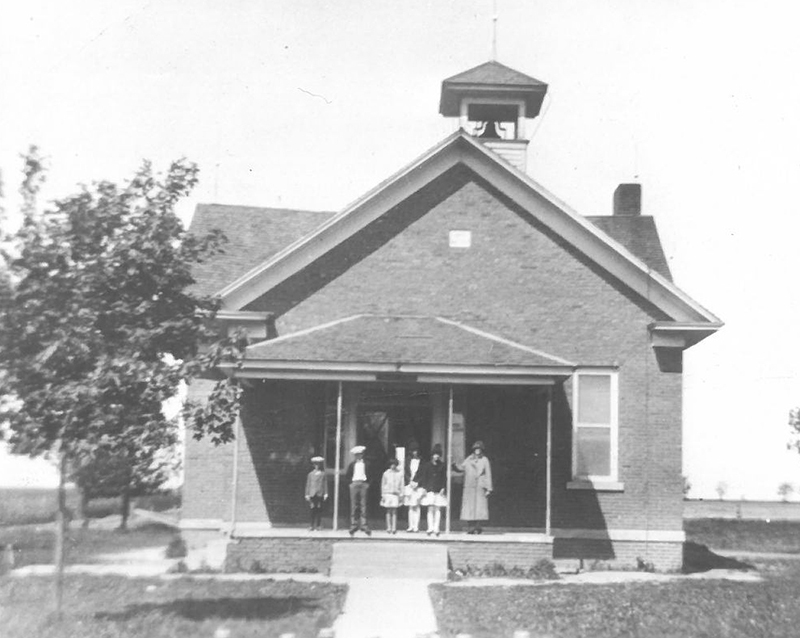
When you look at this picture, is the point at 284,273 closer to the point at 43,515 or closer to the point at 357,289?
the point at 357,289

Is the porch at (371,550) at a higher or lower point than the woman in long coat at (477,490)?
lower

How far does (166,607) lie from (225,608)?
78 centimetres

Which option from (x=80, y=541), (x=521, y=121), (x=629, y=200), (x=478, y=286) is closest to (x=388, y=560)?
(x=478, y=286)

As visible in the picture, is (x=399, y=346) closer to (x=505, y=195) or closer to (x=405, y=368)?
(x=405, y=368)

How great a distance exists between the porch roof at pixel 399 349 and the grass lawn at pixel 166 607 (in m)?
3.89

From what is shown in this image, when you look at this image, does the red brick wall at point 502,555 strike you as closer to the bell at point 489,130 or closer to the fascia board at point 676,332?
the fascia board at point 676,332

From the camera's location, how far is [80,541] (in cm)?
2455

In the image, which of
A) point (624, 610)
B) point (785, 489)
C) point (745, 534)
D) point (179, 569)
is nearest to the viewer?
point (624, 610)

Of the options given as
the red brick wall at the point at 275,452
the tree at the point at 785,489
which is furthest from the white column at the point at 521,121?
the tree at the point at 785,489

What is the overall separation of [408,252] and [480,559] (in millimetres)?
6228

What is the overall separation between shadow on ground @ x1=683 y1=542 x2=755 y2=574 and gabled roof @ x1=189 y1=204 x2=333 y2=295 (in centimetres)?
1111

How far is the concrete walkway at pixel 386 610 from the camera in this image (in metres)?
11.6

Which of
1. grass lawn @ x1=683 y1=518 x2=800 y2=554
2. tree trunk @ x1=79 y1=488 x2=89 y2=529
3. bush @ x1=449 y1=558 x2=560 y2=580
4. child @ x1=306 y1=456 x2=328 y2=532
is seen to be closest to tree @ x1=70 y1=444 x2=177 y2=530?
tree trunk @ x1=79 y1=488 x2=89 y2=529

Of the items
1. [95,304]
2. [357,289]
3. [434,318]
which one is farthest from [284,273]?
[95,304]
